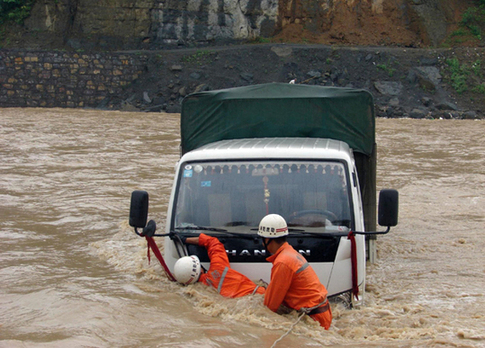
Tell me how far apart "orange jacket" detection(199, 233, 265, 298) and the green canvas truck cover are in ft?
6.93

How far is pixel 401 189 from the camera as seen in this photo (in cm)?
1382

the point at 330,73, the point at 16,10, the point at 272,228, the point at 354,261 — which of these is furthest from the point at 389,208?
the point at 16,10

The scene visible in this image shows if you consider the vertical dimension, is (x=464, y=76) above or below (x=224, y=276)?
above

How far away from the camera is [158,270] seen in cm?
720

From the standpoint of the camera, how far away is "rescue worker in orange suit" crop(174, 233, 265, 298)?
5316 millimetres

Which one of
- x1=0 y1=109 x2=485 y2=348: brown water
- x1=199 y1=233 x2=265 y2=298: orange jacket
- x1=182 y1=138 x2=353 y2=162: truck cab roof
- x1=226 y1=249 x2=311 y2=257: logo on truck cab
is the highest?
x1=182 y1=138 x2=353 y2=162: truck cab roof

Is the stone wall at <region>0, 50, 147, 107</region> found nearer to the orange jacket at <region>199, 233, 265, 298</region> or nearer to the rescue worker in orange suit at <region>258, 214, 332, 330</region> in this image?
the orange jacket at <region>199, 233, 265, 298</region>

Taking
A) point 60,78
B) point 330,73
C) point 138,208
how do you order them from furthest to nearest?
1. point 60,78
2. point 330,73
3. point 138,208

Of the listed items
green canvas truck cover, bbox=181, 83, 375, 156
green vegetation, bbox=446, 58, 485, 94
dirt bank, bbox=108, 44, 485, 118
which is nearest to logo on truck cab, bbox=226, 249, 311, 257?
green canvas truck cover, bbox=181, 83, 375, 156

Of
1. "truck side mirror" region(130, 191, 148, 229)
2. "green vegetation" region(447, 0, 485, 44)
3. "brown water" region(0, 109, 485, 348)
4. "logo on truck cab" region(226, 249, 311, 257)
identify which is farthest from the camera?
"green vegetation" region(447, 0, 485, 44)

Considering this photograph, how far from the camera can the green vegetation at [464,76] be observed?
3391 centimetres

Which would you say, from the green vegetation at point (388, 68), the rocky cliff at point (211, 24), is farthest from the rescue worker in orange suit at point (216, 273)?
the rocky cliff at point (211, 24)

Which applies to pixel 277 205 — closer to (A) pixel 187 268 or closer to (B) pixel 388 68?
(A) pixel 187 268

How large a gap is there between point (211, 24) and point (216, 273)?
36.4m
